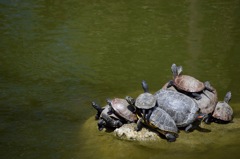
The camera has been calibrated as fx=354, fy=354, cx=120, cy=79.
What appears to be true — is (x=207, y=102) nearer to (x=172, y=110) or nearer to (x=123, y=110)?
(x=172, y=110)

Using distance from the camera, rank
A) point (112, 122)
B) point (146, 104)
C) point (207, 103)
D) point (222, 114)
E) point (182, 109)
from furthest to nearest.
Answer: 1. point (207, 103)
2. point (222, 114)
3. point (112, 122)
4. point (182, 109)
5. point (146, 104)

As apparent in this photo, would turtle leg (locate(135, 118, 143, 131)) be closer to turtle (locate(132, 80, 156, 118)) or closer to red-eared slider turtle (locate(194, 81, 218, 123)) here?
turtle (locate(132, 80, 156, 118))

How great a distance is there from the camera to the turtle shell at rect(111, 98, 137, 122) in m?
6.57

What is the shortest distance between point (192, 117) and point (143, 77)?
10.2 ft

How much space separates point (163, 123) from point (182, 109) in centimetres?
52

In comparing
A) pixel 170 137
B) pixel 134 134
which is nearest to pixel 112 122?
pixel 134 134

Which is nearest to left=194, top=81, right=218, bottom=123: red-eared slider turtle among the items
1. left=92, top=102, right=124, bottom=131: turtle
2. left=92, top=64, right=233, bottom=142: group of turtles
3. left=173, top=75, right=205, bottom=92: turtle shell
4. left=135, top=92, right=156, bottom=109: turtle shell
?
left=92, top=64, right=233, bottom=142: group of turtles

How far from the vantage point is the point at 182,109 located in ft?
21.1

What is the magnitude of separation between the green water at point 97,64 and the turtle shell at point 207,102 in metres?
0.36

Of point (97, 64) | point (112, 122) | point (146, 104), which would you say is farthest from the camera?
point (97, 64)

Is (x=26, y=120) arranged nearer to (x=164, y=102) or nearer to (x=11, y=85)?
(x=11, y=85)

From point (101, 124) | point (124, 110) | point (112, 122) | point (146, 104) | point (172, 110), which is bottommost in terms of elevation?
point (101, 124)

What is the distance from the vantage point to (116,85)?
8.89 meters

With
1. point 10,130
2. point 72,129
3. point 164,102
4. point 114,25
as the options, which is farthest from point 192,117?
point 114,25
